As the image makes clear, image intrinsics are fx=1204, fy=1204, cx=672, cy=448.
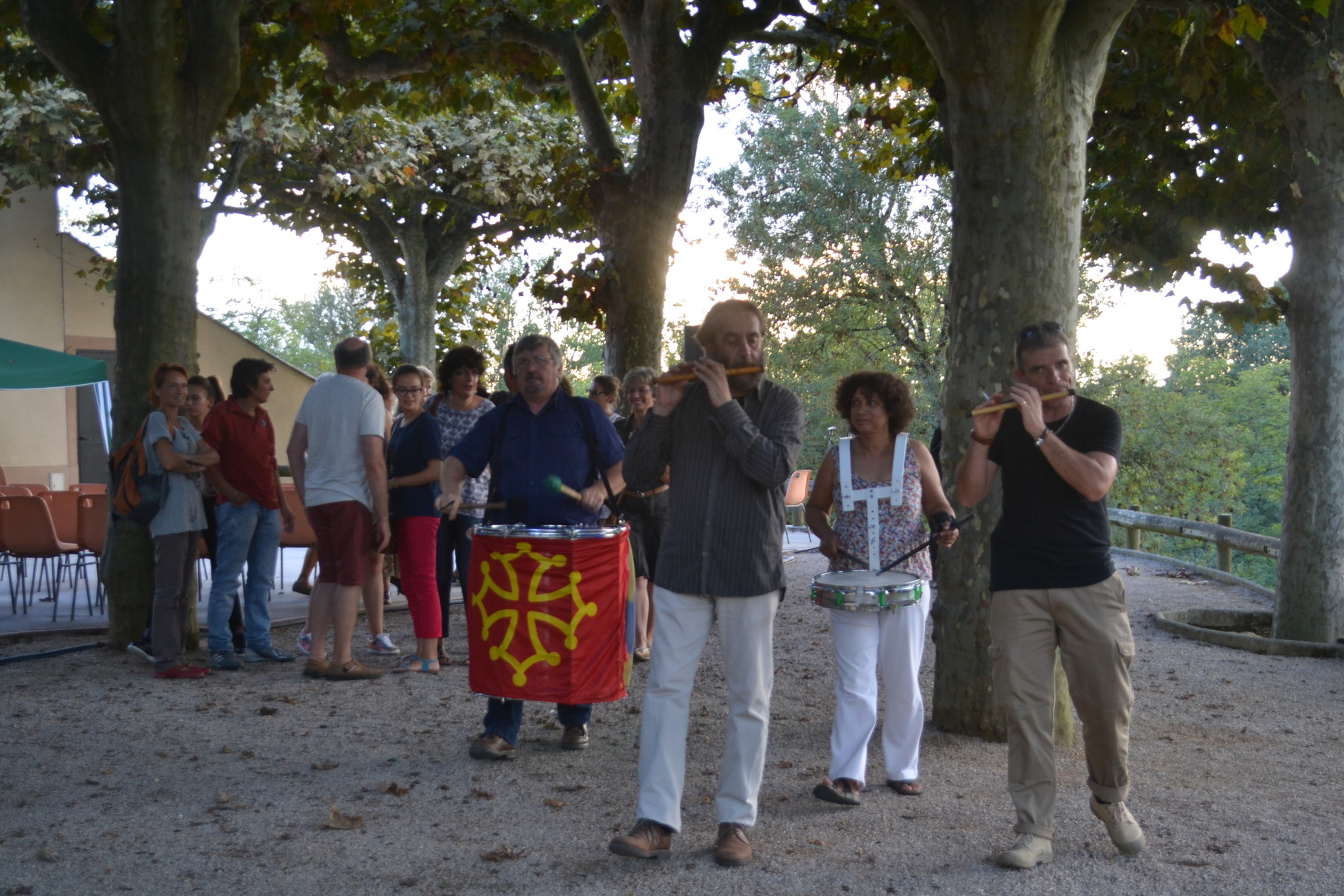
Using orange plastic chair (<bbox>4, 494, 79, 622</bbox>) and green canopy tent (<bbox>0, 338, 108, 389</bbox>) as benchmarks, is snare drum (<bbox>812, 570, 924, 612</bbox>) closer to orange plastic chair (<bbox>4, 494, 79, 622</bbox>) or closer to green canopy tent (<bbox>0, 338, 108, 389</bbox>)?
orange plastic chair (<bbox>4, 494, 79, 622</bbox>)

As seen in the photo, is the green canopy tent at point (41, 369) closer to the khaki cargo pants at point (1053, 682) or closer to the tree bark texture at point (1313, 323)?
the khaki cargo pants at point (1053, 682)

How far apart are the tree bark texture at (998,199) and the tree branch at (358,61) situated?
17.6ft

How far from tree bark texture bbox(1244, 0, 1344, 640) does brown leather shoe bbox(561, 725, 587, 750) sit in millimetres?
6704

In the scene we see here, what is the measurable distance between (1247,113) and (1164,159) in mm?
857

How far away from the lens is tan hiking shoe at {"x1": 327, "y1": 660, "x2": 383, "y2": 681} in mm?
7676

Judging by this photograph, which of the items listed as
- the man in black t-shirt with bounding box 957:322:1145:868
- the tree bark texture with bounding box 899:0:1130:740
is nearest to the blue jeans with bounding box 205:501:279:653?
the tree bark texture with bounding box 899:0:1130:740

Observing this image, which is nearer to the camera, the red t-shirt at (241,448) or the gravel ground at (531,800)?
the gravel ground at (531,800)

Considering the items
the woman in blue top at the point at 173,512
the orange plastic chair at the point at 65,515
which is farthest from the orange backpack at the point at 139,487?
the orange plastic chair at the point at 65,515

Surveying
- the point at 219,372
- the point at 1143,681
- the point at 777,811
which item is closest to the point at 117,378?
the point at 777,811

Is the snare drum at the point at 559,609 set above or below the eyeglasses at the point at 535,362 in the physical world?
below

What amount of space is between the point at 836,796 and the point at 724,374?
199cm

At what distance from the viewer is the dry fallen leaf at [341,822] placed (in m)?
4.73

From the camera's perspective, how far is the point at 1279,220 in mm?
11102

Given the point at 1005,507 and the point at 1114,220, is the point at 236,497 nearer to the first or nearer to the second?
the point at 1005,507
